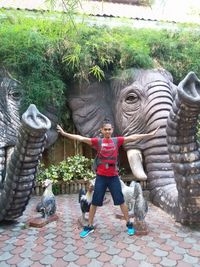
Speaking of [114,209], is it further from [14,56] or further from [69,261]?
[14,56]

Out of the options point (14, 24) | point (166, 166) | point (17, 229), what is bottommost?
point (17, 229)

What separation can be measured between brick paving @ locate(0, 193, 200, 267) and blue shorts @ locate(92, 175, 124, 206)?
333 mm

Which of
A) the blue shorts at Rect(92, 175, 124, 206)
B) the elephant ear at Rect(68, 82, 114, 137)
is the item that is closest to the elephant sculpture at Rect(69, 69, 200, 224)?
the elephant ear at Rect(68, 82, 114, 137)

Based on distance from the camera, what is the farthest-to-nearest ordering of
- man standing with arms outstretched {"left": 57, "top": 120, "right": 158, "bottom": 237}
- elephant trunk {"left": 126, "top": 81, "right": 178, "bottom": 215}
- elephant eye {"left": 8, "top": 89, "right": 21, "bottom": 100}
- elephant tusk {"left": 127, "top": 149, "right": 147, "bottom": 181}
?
elephant eye {"left": 8, "top": 89, "right": 21, "bottom": 100}
elephant tusk {"left": 127, "top": 149, "right": 147, "bottom": 181}
elephant trunk {"left": 126, "top": 81, "right": 178, "bottom": 215}
man standing with arms outstretched {"left": 57, "top": 120, "right": 158, "bottom": 237}

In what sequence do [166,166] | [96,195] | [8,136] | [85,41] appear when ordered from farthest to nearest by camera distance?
[85,41] < [8,136] < [166,166] < [96,195]

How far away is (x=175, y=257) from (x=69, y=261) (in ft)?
3.01

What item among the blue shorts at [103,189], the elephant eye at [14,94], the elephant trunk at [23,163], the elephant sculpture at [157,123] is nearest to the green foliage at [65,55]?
the elephant eye at [14,94]

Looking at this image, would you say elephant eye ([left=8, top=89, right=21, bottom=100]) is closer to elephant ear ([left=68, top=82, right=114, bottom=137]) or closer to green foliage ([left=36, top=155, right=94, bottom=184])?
elephant ear ([left=68, top=82, right=114, bottom=137])

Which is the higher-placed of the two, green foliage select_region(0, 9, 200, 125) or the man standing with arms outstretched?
green foliage select_region(0, 9, 200, 125)

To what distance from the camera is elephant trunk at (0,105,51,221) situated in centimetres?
326

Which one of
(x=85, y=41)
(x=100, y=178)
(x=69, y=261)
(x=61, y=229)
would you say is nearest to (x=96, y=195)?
(x=100, y=178)

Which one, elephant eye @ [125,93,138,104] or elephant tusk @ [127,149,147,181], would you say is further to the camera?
elephant eye @ [125,93,138,104]

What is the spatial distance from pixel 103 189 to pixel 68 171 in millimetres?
1988

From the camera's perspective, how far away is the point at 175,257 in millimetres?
3088
